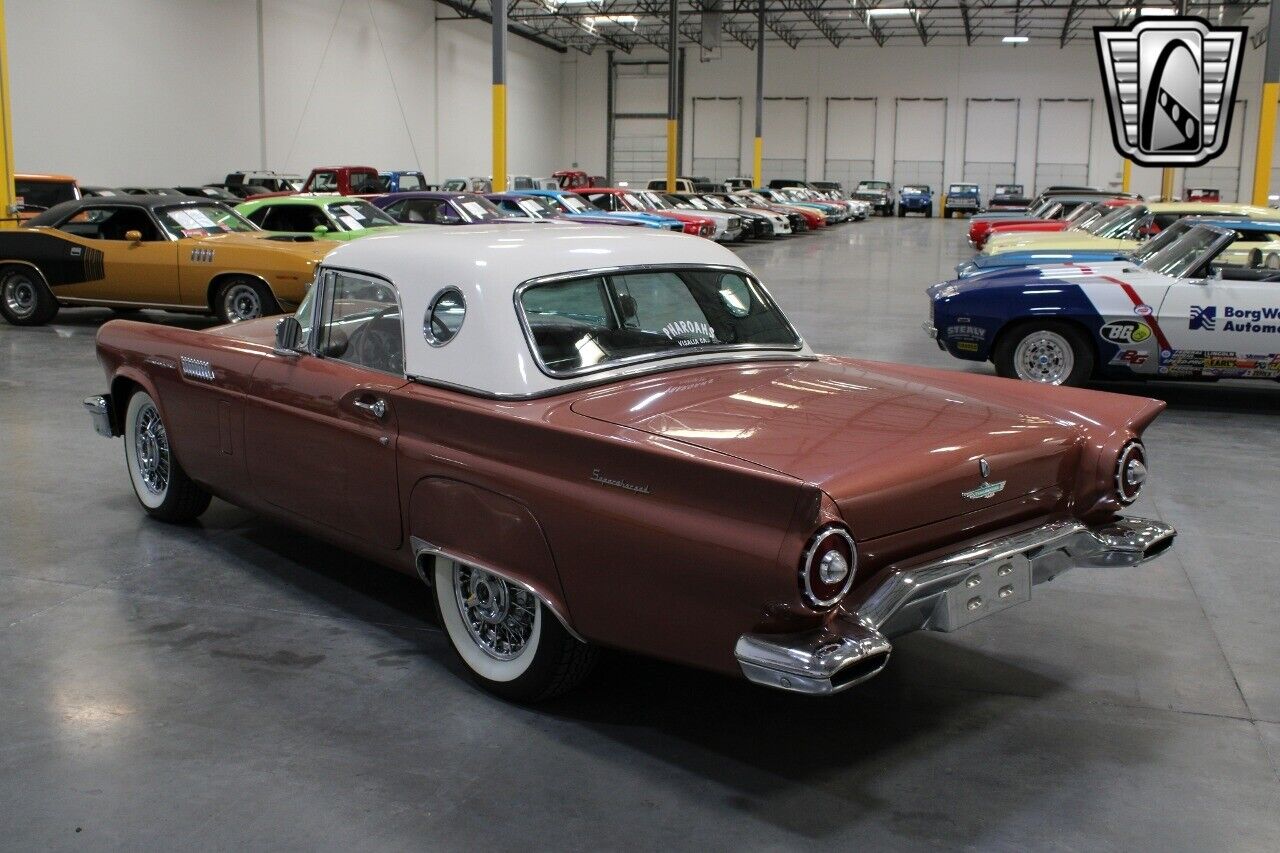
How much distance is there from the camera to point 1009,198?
3712 centimetres

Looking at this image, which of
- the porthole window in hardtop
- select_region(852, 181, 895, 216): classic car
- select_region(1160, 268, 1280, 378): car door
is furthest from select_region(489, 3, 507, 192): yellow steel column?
select_region(852, 181, 895, 216): classic car

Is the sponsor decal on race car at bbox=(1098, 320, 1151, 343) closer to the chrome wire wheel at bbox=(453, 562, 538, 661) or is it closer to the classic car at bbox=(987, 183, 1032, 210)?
the chrome wire wheel at bbox=(453, 562, 538, 661)

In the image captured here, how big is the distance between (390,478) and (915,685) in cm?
192

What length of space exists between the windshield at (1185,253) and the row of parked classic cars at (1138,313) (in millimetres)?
11

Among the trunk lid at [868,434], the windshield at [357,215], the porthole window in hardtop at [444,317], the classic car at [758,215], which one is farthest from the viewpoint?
the classic car at [758,215]

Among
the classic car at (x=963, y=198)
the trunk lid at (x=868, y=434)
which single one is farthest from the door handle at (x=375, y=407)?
the classic car at (x=963, y=198)

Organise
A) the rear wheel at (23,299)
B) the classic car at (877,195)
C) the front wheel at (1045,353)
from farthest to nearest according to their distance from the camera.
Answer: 1. the classic car at (877,195)
2. the rear wheel at (23,299)
3. the front wheel at (1045,353)

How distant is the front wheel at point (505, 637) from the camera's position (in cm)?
367

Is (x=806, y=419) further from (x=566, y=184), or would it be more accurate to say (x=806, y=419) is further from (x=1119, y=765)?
(x=566, y=184)

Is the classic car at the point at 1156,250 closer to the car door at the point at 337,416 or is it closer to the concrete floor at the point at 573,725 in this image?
the concrete floor at the point at 573,725

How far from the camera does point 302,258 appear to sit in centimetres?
1130

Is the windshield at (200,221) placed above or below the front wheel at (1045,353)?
above

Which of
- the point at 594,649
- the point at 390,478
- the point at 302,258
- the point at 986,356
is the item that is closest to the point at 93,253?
the point at 302,258
